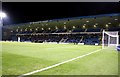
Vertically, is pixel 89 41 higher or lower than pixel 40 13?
lower

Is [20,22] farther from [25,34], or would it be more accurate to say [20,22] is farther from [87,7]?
[87,7]

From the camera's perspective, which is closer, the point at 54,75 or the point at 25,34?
the point at 54,75

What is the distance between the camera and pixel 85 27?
1983 inches

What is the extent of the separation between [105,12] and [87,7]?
4.00 m

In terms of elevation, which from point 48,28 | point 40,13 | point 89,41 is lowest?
point 89,41

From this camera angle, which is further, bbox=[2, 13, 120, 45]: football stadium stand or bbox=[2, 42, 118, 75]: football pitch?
bbox=[2, 13, 120, 45]: football stadium stand

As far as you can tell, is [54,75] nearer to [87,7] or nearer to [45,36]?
[87,7]

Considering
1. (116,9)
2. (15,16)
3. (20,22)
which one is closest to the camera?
Result: (116,9)

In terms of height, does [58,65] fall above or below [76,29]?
below

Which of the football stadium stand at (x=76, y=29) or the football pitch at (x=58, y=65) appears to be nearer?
the football pitch at (x=58, y=65)

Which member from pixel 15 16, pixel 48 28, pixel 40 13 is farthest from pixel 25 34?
pixel 40 13

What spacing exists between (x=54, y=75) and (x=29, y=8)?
38799mm

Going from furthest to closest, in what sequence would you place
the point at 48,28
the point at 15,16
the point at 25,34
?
the point at 25,34 < the point at 48,28 < the point at 15,16

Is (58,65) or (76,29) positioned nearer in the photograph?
(58,65)
